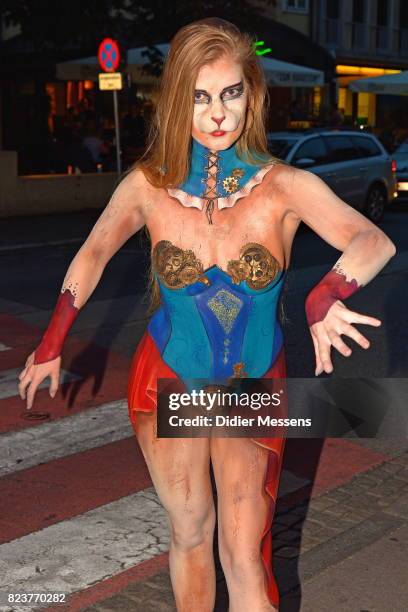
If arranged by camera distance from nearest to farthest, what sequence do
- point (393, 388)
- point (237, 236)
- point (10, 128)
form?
point (237, 236), point (393, 388), point (10, 128)

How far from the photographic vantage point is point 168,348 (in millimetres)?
2754

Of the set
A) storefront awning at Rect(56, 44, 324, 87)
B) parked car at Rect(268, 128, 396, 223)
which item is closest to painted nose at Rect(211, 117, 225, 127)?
parked car at Rect(268, 128, 396, 223)

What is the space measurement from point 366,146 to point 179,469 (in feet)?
50.2

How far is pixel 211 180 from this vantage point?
2.75m

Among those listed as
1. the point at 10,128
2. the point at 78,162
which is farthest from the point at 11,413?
the point at 10,128

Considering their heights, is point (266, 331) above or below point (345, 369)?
above

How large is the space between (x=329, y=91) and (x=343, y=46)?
2.80 m

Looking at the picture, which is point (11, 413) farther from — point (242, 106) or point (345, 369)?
point (242, 106)

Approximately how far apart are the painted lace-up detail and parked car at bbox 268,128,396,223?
12.5 m

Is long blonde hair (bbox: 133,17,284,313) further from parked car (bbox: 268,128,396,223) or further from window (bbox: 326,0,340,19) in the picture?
window (bbox: 326,0,340,19)

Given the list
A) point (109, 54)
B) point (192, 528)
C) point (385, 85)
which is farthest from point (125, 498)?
point (385, 85)

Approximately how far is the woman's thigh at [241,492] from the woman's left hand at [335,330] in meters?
0.49

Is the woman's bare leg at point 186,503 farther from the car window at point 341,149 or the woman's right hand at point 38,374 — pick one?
the car window at point 341,149

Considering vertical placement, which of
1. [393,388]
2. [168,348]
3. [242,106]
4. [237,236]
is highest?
[242,106]
